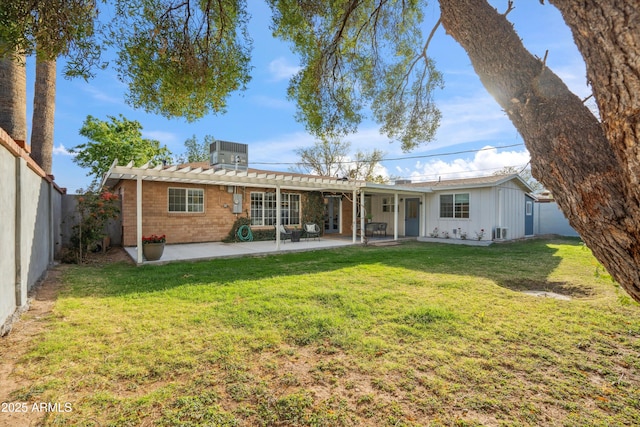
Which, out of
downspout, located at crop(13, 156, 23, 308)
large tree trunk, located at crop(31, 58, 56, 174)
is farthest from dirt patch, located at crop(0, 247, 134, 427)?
large tree trunk, located at crop(31, 58, 56, 174)

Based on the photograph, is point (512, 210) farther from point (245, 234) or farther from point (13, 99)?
point (13, 99)

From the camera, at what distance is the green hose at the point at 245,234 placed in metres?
13.7

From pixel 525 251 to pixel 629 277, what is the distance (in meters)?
12.0

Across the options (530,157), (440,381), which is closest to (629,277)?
(530,157)

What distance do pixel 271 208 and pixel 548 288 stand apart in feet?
36.3

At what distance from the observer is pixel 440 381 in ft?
9.43

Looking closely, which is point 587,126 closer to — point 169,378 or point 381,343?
point 381,343

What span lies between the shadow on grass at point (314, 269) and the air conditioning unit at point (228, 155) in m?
5.96

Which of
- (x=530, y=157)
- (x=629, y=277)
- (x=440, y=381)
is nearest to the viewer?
(x=629, y=277)

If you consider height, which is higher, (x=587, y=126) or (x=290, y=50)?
(x=290, y=50)

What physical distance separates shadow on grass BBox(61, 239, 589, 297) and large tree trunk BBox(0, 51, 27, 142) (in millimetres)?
3772

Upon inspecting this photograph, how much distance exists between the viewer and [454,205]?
15086 mm

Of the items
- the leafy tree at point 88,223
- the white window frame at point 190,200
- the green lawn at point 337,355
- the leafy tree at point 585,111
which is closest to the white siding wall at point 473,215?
the green lawn at point 337,355

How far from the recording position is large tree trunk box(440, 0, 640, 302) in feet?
3.78
